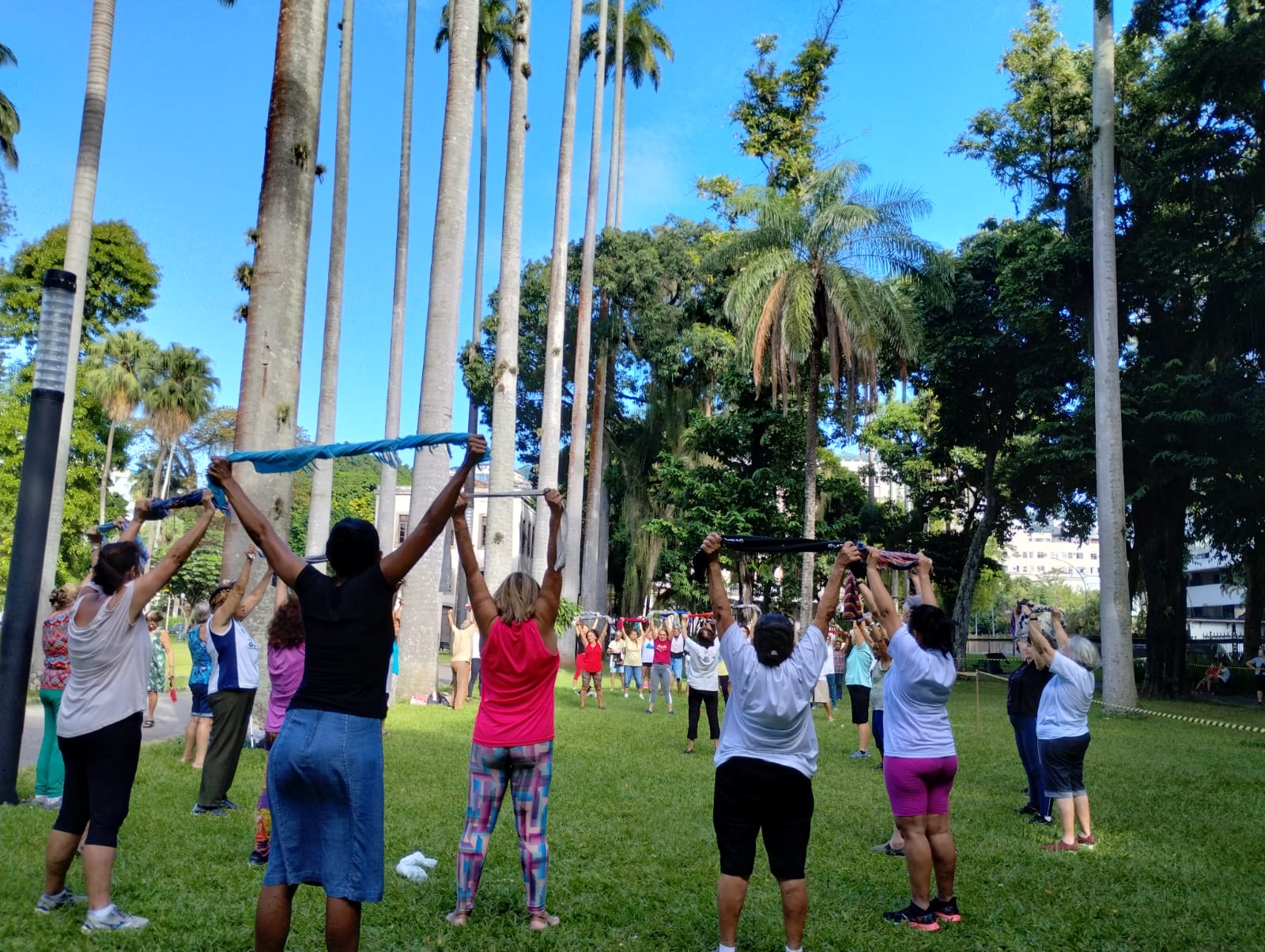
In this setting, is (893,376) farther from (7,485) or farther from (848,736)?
(7,485)

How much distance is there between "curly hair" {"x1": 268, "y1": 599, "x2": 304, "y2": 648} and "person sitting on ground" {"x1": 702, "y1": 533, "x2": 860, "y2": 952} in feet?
11.7

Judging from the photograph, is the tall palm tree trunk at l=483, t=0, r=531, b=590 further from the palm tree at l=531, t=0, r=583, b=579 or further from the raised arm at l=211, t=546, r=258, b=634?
the raised arm at l=211, t=546, r=258, b=634

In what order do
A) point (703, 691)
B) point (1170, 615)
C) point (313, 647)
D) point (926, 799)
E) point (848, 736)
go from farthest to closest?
point (1170, 615) → point (848, 736) → point (703, 691) → point (926, 799) → point (313, 647)

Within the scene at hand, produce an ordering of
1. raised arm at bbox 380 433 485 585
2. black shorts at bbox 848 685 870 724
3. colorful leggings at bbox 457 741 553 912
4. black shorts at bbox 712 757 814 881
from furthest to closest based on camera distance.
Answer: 1. black shorts at bbox 848 685 870 724
2. colorful leggings at bbox 457 741 553 912
3. black shorts at bbox 712 757 814 881
4. raised arm at bbox 380 433 485 585

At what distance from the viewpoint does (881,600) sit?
5.89 meters

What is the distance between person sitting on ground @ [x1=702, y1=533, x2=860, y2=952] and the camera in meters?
4.68

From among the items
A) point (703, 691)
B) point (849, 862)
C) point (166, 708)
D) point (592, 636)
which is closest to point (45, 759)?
point (849, 862)

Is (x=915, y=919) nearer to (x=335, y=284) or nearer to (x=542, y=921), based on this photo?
(x=542, y=921)

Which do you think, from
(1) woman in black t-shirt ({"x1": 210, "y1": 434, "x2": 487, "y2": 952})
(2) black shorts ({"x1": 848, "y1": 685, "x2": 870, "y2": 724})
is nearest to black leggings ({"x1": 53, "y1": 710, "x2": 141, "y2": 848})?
(1) woman in black t-shirt ({"x1": 210, "y1": 434, "x2": 487, "y2": 952})


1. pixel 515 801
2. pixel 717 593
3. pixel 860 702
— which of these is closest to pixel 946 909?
pixel 717 593

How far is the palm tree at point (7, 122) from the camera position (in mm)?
24344

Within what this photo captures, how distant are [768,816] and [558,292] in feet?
79.4

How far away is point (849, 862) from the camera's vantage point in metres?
7.34

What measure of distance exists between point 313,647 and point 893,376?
31.6m
